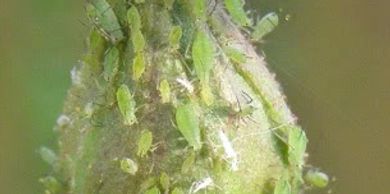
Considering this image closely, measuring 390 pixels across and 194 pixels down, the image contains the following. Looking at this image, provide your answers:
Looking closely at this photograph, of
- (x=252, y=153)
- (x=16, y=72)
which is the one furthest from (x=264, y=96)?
(x=16, y=72)

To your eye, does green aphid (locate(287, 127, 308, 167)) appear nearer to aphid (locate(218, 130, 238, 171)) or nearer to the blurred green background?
aphid (locate(218, 130, 238, 171))

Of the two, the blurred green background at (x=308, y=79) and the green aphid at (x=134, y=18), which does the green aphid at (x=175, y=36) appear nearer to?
the green aphid at (x=134, y=18)

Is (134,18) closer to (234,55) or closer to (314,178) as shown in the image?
(234,55)

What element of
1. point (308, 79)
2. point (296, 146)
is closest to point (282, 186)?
point (296, 146)

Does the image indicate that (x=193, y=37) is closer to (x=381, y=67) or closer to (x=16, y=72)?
(x=16, y=72)

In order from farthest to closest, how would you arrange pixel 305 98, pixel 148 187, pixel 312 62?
pixel 312 62 < pixel 305 98 < pixel 148 187

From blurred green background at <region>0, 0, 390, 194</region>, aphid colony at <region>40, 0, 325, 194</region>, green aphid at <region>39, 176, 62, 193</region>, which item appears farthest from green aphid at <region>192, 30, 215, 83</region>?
blurred green background at <region>0, 0, 390, 194</region>
